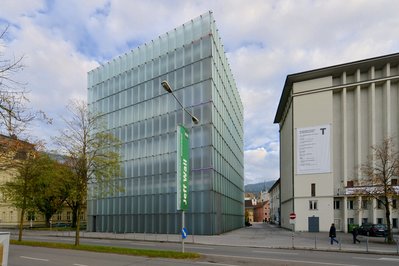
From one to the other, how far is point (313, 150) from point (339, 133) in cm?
443

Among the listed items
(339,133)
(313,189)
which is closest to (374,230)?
(313,189)

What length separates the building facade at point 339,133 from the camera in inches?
1949

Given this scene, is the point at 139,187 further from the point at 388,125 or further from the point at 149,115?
the point at 388,125

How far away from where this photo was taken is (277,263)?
648 inches

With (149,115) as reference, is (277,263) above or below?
below

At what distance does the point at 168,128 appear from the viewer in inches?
1743

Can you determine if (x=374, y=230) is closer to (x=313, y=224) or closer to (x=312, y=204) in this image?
(x=313, y=224)

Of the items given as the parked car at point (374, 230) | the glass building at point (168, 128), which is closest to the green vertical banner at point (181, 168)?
the glass building at point (168, 128)

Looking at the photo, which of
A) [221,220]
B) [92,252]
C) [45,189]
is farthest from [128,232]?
[92,252]

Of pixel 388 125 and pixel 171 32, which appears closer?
pixel 171 32

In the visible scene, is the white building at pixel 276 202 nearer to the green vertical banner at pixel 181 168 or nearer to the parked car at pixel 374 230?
the parked car at pixel 374 230

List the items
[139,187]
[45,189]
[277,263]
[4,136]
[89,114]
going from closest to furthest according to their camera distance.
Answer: [4,136], [277,263], [89,114], [45,189], [139,187]

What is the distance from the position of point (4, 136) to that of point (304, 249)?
20343mm

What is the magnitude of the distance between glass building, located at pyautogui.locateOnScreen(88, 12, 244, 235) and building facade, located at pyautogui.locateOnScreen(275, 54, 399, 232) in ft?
32.5
